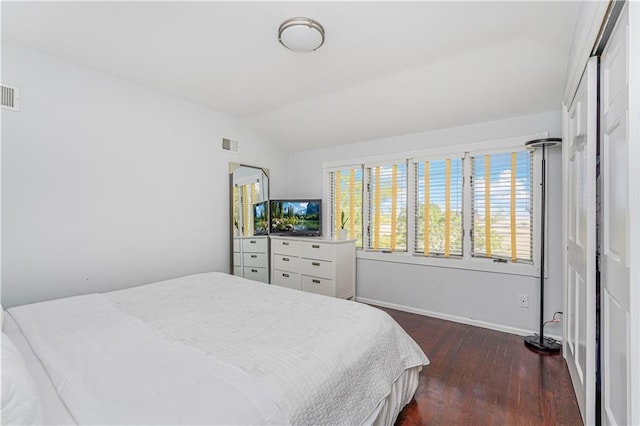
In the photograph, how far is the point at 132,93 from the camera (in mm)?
2768

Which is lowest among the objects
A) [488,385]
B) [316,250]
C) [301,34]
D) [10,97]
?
[488,385]

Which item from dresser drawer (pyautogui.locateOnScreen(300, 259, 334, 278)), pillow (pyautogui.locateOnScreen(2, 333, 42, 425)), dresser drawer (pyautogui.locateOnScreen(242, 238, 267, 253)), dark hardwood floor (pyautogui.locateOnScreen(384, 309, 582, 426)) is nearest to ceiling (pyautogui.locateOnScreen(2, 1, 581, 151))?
dresser drawer (pyautogui.locateOnScreen(242, 238, 267, 253))

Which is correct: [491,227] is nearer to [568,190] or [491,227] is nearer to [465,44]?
[568,190]

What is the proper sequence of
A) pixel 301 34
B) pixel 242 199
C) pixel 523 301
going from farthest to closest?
1. pixel 242 199
2. pixel 523 301
3. pixel 301 34

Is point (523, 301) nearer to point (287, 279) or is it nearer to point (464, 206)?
point (464, 206)

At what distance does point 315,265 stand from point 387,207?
118 cm

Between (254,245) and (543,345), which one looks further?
(254,245)

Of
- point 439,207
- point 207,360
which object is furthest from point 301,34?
point 439,207

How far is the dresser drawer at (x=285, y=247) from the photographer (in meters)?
3.90

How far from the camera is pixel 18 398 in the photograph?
77 cm

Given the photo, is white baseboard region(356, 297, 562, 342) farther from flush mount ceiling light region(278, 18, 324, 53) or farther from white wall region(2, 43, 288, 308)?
flush mount ceiling light region(278, 18, 324, 53)

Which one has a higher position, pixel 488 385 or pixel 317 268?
pixel 317 268

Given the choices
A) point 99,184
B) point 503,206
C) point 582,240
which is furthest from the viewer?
point 503,206

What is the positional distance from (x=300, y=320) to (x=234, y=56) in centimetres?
205
